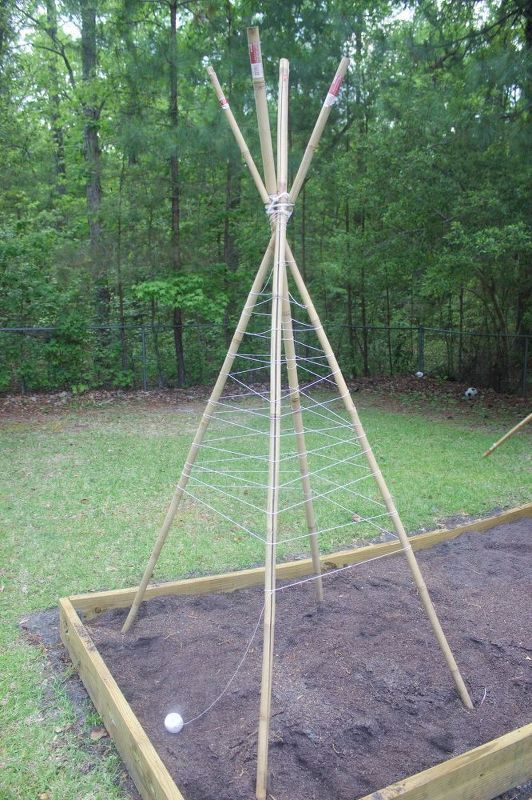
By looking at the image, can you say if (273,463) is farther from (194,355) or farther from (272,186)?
(194,355)

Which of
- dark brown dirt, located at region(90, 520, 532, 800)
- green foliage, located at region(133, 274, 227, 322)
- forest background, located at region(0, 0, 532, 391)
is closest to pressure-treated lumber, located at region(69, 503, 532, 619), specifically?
dark brown dirt, located at region(90, 520, 532, 800)

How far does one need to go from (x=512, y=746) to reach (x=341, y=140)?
35.7 feet

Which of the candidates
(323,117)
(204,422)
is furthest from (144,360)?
(323,117)

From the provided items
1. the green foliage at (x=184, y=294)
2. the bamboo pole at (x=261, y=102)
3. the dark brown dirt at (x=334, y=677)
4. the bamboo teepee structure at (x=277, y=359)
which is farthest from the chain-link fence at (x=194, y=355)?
the bamboo pole at (x=261, y=102)

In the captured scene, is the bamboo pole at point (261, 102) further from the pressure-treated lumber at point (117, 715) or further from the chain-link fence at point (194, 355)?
the chain-link fence at point (194, 355)

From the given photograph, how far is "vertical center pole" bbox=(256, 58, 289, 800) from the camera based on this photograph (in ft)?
6.94

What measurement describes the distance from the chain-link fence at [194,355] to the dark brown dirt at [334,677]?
7.77 m

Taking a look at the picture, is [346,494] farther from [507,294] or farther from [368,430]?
[507,294]

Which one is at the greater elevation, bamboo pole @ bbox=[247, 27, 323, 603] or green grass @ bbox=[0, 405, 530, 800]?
bamboo pole @ bbox=[247, 27, 323, 603]

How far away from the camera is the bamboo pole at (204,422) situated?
9.11 feet

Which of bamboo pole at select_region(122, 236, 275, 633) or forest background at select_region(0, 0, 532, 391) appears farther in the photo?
forest background at select_region(0, 0, 532, 391)

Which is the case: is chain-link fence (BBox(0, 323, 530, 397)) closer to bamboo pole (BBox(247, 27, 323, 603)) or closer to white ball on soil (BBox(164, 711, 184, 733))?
bamboo pole (BBox(247, 27, 323, 603))

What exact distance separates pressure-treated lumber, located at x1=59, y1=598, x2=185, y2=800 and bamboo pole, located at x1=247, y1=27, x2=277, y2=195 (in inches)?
83.5

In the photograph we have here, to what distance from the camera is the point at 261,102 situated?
2.53 m
